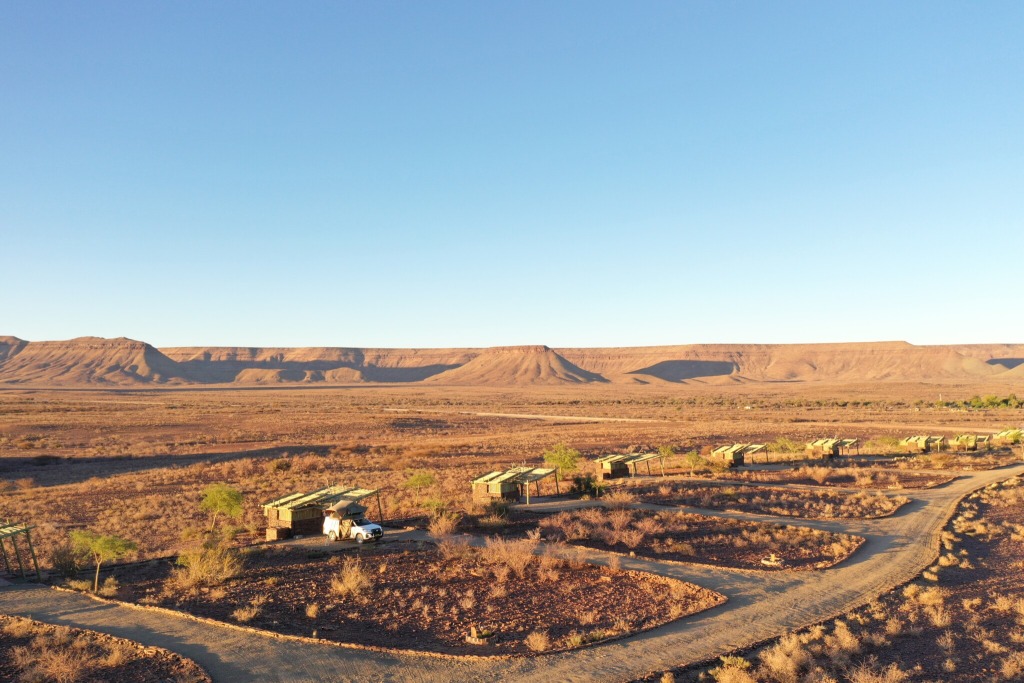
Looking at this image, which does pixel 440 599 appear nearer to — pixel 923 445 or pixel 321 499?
pixel 321 499

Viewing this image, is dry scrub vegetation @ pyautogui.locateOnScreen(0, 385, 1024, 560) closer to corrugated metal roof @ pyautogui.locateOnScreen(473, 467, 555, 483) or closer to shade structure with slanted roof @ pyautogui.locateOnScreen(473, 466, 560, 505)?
shade structure with slanted roof @ pyautogui.locateOnScreen(473, 466, 560, 505)

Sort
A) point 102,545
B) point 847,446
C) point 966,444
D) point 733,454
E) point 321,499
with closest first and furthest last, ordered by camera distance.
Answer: point 102,545
point 321,499
point 733,454
point 966,444
point 847,446

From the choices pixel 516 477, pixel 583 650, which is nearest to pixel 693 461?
pixel 516 477

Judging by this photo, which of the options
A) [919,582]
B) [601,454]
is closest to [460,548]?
[919,582]

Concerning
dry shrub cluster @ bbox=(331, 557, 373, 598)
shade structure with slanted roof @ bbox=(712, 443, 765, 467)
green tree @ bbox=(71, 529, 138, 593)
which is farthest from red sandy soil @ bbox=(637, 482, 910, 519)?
green tree @ bbox=(71, 529, 138, 593)

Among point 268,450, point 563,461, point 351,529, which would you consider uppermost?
point 563,461

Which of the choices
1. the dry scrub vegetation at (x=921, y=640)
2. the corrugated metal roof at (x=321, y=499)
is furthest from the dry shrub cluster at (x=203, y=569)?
the dry scrub vegetation at (x=921, y=640)

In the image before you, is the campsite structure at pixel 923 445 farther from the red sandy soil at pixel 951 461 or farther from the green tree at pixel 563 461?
the green tree at pixel 563 461
